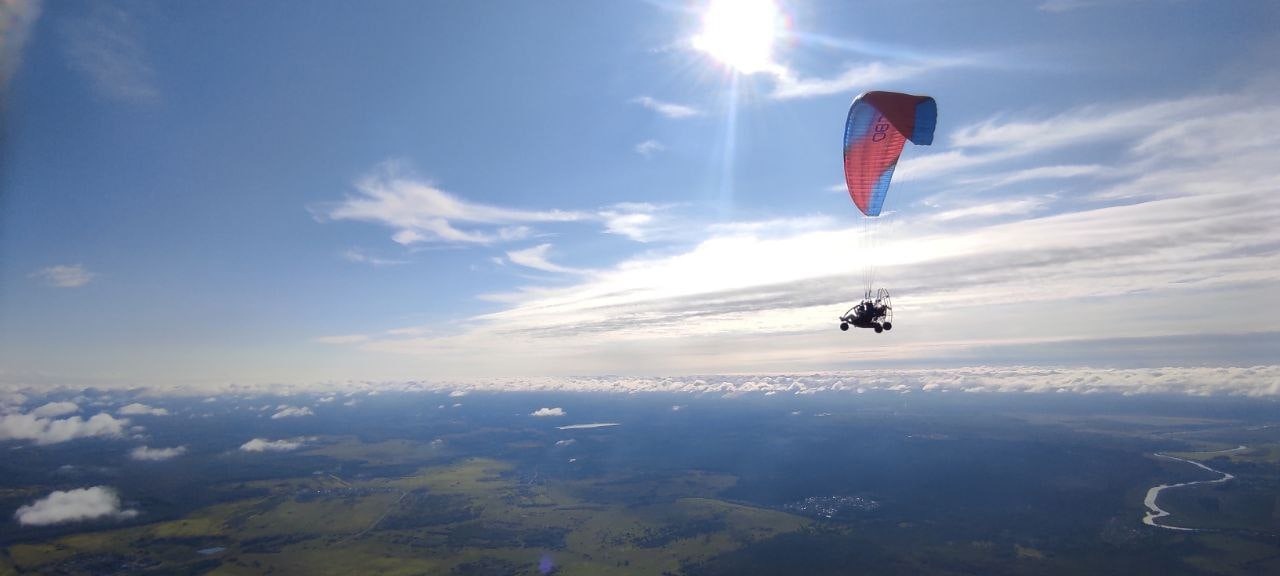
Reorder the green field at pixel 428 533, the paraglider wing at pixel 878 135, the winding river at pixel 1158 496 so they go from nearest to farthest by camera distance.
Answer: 1. the paraglider wing at pixel 878 135
2. the green field at pixel 428 533
3. the winding river at pixel 1158 496

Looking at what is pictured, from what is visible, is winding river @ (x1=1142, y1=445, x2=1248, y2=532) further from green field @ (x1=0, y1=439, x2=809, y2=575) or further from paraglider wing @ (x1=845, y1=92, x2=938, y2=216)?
paraglider wing @ (x1=845, y1=92, x2=938, y2=216)

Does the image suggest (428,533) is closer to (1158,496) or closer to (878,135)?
(878,135)

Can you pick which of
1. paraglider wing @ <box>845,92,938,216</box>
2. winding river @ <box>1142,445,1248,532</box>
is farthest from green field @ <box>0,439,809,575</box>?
paraglider wing @ <box>845,92,938,216</box>

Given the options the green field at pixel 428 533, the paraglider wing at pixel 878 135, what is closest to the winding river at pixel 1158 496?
the green field at pixel 428 533

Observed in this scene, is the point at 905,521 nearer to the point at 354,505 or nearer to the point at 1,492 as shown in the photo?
the point at 354,505

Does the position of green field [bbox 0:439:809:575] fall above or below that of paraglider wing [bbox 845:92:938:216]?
below

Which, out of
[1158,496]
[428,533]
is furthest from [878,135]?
[1158,496]

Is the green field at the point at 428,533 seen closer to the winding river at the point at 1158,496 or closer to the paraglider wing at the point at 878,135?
the winding river at the point at 1158,496

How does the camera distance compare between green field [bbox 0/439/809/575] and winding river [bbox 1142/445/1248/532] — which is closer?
green field [bbox 0/439/809/575]

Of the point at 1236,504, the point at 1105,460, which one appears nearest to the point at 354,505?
the point at 1236,504
